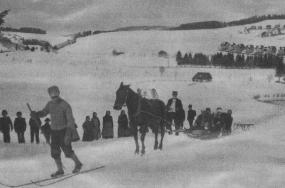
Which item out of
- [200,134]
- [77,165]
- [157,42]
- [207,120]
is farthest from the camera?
[157,42]

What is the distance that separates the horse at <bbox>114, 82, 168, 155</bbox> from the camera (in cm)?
560

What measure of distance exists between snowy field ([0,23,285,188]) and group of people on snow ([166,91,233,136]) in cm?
32

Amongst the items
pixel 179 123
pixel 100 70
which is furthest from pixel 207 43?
pixel 179 123

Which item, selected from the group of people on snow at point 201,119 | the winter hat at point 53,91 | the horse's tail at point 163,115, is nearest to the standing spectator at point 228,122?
the group of people on snow at point 201,119

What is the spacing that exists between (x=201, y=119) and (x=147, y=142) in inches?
56.0

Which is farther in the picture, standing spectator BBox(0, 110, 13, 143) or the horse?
standing spectator BBox(0, 110, 13, 143)

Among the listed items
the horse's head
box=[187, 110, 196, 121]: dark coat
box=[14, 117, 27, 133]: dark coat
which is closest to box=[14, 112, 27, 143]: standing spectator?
box=[14, 117, 27, 133]: dark coat

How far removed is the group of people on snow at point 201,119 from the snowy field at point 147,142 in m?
0.32

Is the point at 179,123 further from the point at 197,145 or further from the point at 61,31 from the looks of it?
the point at 61,31

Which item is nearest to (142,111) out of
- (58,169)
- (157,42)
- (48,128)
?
(58,169)

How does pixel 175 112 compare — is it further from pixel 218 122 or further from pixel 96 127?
pixel 96 127

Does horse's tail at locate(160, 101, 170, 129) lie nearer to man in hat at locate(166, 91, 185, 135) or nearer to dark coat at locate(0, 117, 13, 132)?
man in hat at locate(166, 91, 185, 135)

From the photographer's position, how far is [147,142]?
19.4 ft

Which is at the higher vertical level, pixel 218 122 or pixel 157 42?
pixel 157 42
